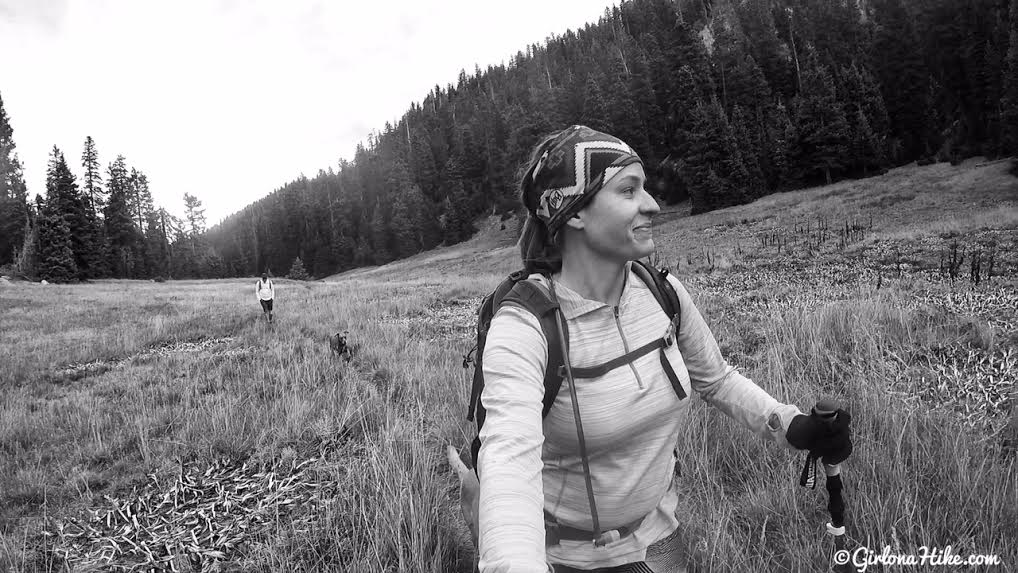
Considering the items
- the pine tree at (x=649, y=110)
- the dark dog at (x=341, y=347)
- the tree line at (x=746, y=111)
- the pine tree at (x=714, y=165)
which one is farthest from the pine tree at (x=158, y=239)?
the dark dog at (x=341, y=347)

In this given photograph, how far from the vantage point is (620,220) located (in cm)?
160

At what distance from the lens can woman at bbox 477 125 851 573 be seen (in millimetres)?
1354

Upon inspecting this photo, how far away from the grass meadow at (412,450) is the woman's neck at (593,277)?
0.77 metres

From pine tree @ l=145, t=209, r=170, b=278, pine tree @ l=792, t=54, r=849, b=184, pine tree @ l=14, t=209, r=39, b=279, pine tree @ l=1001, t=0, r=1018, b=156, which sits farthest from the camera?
pine tree @ l=145, t=209, r=170, b=278

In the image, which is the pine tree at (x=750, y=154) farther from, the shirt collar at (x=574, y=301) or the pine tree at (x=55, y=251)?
the pine tree at (x=55, y=251)

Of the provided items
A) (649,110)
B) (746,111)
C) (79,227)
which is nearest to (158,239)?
(79,227)

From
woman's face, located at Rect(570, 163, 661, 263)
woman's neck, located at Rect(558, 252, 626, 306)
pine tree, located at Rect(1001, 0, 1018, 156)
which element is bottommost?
woman's neck, located at Rect(558, 252, 626, 306)

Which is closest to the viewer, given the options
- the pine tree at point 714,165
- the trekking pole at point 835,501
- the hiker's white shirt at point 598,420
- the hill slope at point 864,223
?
the hiker's white shirt at point 598,420

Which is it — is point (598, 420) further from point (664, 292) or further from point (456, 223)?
point (456, 223)

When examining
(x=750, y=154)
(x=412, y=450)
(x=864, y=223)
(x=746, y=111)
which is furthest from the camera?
(x=746, y=111)

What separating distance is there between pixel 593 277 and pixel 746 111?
191 ft

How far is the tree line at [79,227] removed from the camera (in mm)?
42062

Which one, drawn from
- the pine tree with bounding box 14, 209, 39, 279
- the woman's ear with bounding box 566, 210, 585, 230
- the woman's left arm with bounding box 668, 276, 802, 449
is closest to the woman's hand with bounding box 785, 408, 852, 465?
the woman's left arm with bounding box 668, 276, 802, 449

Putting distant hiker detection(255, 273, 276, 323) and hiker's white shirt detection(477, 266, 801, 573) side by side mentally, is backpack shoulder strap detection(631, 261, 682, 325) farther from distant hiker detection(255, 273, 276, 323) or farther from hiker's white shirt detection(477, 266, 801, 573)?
distant hiker detection(255, 273, 276, 323)
